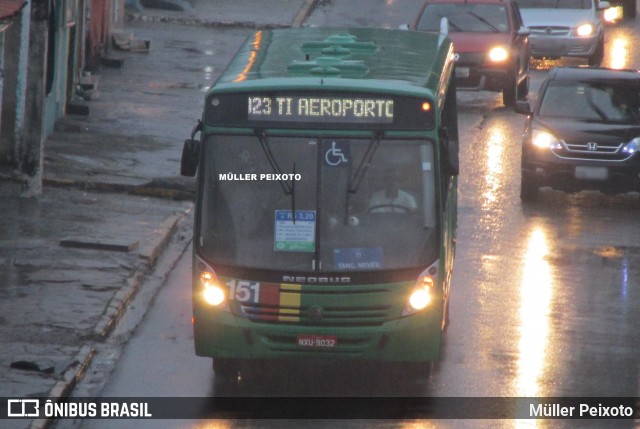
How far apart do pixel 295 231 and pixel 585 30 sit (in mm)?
26457

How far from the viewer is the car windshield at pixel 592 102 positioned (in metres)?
21.5

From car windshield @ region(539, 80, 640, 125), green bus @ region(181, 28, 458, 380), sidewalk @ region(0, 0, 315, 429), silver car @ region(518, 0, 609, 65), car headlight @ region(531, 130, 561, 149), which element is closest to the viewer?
green bus @ region(181, 28, 458, 380)

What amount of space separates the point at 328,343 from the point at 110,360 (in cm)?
238

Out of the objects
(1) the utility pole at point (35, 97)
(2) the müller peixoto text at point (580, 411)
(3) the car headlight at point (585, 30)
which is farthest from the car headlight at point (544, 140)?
(3) the car headlight at point (585, 30)

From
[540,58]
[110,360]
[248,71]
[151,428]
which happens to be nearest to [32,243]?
[110,360]

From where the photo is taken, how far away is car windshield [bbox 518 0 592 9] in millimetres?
38375

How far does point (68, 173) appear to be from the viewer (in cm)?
2200

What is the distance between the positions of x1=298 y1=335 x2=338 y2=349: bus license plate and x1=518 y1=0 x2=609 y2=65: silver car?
26145mm

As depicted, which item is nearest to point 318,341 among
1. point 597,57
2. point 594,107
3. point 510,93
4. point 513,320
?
point 513,320

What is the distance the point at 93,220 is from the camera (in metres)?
19.0

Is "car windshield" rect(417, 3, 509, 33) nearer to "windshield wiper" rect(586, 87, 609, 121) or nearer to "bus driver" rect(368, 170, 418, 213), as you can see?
"windshield wiper" rect(586, 87, 609, 121)

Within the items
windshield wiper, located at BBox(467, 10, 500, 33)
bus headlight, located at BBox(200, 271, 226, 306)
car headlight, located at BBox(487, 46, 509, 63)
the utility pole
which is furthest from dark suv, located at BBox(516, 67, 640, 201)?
bus headlight, located at BBox(200, 271, 226, 306)

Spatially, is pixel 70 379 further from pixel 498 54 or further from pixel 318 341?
pixel 498 54

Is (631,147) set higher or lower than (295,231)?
higher
